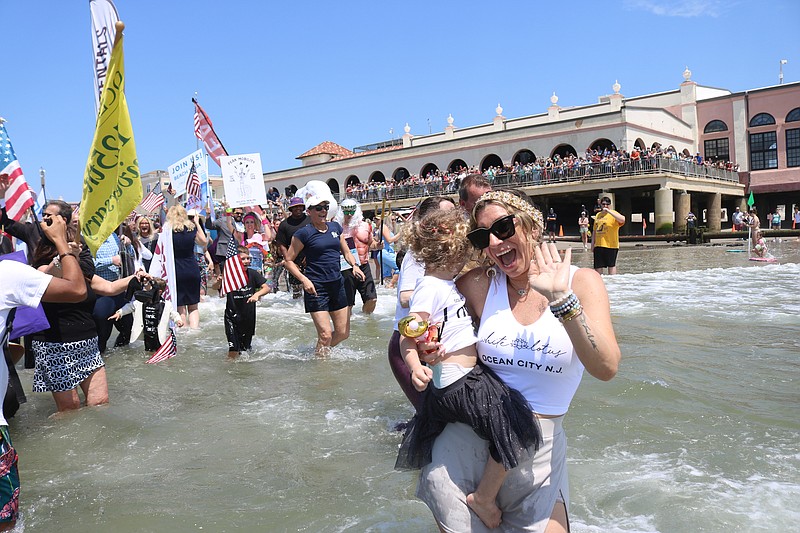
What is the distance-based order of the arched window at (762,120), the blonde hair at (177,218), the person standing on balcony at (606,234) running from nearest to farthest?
1. the blonde hair at (177,218)
2. the person standing on balcony at (606,234)
3. the arched window at (762,120)

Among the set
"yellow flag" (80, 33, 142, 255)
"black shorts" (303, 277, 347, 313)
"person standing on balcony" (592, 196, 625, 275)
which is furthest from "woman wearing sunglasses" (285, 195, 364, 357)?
"person standing on balcony" (592, 196, 625, 275)

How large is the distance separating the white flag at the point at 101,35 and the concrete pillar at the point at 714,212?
1522 inches

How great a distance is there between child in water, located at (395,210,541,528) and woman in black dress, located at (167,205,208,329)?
612 cm

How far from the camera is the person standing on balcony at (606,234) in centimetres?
1242

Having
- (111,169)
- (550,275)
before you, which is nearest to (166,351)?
(111,169)

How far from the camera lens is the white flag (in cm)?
677

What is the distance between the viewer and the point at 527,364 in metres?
2.22

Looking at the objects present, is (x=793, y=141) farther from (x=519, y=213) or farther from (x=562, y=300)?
(x=562, y=300)

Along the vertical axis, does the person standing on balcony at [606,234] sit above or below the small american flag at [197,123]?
below

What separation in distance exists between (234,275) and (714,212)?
3880 centimetres

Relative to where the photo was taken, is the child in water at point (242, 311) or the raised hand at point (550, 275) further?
the child in water at point (242, 311)

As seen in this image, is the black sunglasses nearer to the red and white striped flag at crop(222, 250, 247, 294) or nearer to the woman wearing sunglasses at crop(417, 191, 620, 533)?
the woman wearing sunglasses at crop(417, 191, 620, 533)

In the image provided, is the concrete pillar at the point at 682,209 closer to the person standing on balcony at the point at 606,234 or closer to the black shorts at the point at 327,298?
the person standing on balcony at the point at 606,234

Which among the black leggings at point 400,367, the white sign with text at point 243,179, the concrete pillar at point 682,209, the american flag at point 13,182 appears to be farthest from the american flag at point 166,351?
the concrete pillar at point 682,209
